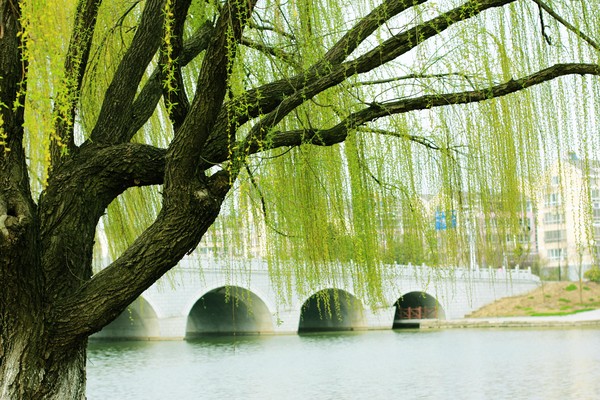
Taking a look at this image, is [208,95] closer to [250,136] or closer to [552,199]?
[250,136]

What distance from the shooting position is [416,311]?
41.3m

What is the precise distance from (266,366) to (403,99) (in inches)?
654

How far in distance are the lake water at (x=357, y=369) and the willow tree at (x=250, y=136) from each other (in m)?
8.18

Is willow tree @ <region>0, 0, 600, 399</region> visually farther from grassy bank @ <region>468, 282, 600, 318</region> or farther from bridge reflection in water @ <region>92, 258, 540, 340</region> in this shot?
grassy bank @ <region>468, 282, 600, 318</region>

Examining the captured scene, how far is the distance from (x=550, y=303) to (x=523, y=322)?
5.39 meters

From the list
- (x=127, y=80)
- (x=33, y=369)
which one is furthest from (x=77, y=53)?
(x=33, y=369)

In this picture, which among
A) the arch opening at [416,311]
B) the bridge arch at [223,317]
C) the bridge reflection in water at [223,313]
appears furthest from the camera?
the arch opening at [416,311]

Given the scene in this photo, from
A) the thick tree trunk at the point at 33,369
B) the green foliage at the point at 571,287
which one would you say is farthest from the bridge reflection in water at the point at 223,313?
the thick tree trunk at the point at 33,369

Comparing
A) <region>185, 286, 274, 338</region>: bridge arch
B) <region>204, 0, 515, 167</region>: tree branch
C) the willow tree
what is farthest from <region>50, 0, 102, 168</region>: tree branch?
<region>185, 286, 274, 338</region>: bridge arch

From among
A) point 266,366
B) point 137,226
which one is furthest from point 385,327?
point 137,226

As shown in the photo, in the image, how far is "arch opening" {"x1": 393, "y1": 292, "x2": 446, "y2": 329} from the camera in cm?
3728

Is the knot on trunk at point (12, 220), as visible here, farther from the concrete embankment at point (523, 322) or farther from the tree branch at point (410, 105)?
the concrete embankment at point (523, 322)

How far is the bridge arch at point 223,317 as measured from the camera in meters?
32.2

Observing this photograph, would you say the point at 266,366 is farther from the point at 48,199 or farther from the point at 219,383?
the point at 48,199
